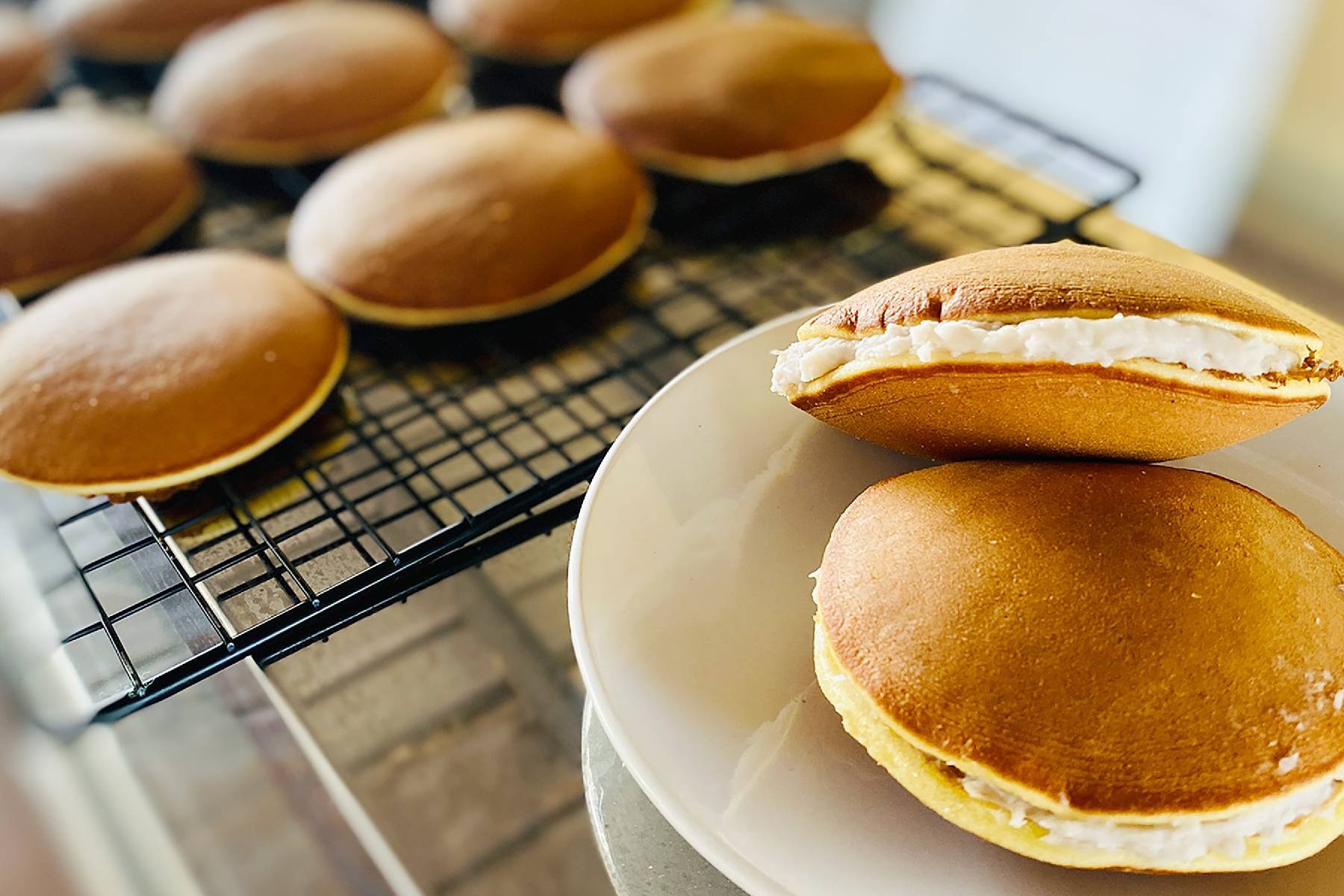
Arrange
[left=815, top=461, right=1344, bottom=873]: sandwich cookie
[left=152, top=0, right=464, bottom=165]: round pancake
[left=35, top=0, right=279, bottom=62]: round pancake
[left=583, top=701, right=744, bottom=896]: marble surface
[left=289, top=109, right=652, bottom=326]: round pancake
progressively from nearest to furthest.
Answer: [left=815, top=461, right=1344, bottom=873]: sandwich cookie < [left=583, top=701, right=744, bottom=896]: marble surface < [left=289, top=109, right=652, bottom=326]: round pancake < [left=152, top=0, right=464, bottom=165]: round pancake < [left=35, top=0, right=279, bottom=62]: round pancake

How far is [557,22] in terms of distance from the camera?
4.21 feet

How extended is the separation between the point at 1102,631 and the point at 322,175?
1051 mm

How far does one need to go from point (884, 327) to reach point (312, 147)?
0.89m

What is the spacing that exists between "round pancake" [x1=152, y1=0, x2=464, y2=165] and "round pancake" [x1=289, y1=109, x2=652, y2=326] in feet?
0.57

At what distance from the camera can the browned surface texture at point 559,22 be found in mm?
1285

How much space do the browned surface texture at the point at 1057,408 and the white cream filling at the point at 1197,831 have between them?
0.17 m

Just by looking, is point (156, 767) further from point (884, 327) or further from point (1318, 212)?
point (1318, 212)

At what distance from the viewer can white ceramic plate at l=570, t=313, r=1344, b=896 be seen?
43 centimetres

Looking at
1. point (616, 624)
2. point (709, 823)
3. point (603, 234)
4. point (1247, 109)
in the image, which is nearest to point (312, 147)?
point (603, 234)

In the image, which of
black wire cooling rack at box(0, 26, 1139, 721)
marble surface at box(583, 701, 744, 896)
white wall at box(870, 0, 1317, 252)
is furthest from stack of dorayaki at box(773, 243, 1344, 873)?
white wall at box(870, 0, 1317, 252)

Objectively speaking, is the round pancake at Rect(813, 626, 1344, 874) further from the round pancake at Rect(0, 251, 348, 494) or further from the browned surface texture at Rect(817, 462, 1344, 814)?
the round pancake at Rect(0, 251, 348, 494)

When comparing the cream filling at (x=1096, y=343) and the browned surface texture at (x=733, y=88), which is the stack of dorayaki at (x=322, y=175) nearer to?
the browned surface texture at (x=733, y=88)

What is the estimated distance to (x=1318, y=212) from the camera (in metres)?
1.33

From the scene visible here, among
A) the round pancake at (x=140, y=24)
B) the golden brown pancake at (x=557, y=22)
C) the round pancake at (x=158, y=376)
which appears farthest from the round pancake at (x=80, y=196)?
the golden brown pancake at (x=557, y=22)
